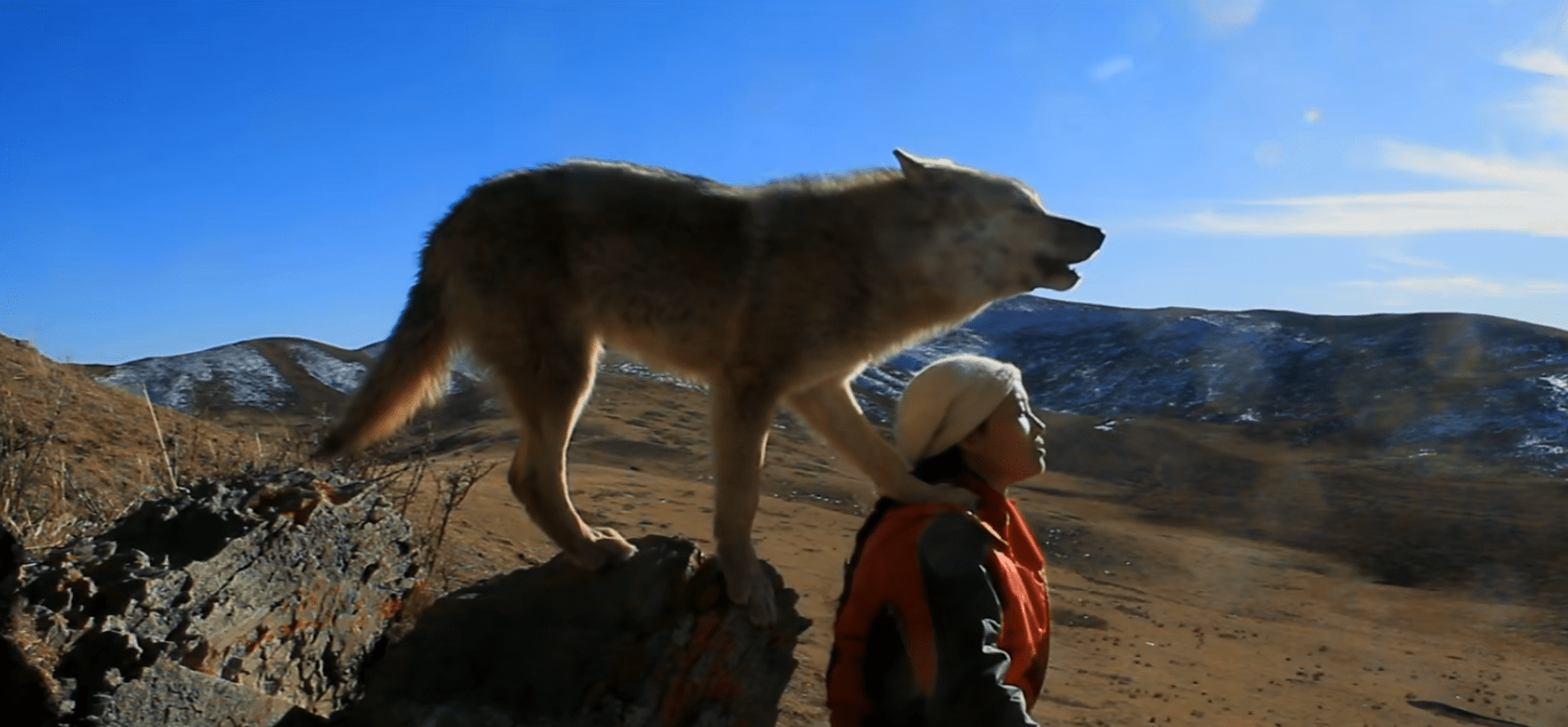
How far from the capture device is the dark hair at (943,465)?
9.72 ft

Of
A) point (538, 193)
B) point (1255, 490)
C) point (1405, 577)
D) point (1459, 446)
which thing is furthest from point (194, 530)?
point (1459, 446)

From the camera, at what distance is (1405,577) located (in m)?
18.4

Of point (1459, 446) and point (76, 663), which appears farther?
point (1459, 446)

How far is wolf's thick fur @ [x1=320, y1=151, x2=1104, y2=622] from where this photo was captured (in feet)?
14.3

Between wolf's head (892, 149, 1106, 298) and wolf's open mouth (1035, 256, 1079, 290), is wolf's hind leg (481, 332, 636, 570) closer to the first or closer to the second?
wolf's head (892, 149, 1106, 298)

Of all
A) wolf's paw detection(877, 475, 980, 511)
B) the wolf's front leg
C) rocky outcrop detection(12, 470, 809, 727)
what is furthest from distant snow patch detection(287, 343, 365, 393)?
wolf's paw detection(877, 475, 980, 511)

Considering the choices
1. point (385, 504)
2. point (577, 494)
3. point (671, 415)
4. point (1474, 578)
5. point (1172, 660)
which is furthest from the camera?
point (671, 415)

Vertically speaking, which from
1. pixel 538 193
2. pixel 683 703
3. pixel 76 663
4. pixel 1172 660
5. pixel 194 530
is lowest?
pixel 1172 660

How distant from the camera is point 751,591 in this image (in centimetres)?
439

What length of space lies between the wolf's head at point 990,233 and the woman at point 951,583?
4.60 feet

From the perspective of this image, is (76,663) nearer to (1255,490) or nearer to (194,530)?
(194,530)

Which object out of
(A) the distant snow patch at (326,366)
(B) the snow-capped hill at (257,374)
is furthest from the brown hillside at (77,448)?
(A) the distant snow patch at (326,366)

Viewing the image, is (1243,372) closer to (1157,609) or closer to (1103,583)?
(1103,583)

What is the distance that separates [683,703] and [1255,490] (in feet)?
78.1
